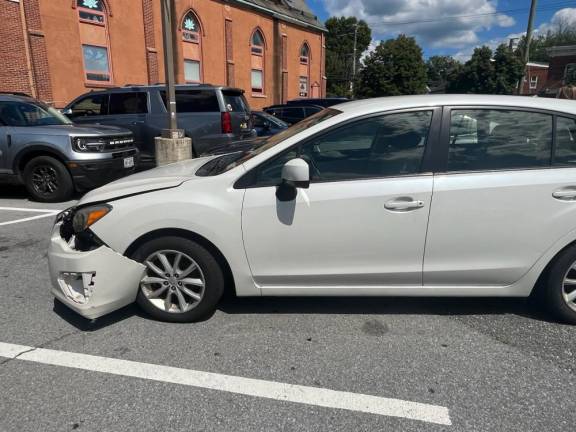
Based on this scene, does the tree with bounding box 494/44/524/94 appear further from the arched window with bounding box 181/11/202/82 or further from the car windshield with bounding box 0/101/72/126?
the car windshield with bounding box 0/101/72/126

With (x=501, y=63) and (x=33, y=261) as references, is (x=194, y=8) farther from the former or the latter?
(x=501, y=63)

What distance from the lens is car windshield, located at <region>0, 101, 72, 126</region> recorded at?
22.8 feet

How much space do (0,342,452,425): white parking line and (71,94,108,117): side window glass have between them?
766cm

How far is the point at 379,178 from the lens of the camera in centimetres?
288

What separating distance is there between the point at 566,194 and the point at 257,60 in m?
26.0

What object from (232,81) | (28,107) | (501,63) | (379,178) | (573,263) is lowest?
(573,263)

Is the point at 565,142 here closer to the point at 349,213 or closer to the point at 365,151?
the point at 365,151

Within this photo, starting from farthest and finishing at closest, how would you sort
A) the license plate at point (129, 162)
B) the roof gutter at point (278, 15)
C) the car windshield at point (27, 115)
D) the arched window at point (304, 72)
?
the arched window at point (304, 72) < the roof gutter at point (278, 15) < the license plate at point (129, 162) < the car windshield at point (27, 115)

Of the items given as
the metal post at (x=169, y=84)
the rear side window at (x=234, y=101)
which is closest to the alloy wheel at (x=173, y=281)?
the metal post at (x=169, y=84)

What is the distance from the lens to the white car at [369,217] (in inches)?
112

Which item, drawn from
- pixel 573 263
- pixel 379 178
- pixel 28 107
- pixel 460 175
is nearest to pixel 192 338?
pixel 379 178

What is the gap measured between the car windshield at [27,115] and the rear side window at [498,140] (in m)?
6.99

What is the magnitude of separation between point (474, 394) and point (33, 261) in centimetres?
428

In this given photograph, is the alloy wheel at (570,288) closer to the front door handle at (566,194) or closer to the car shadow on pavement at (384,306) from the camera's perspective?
the car shadow on pavement at (384,306)
